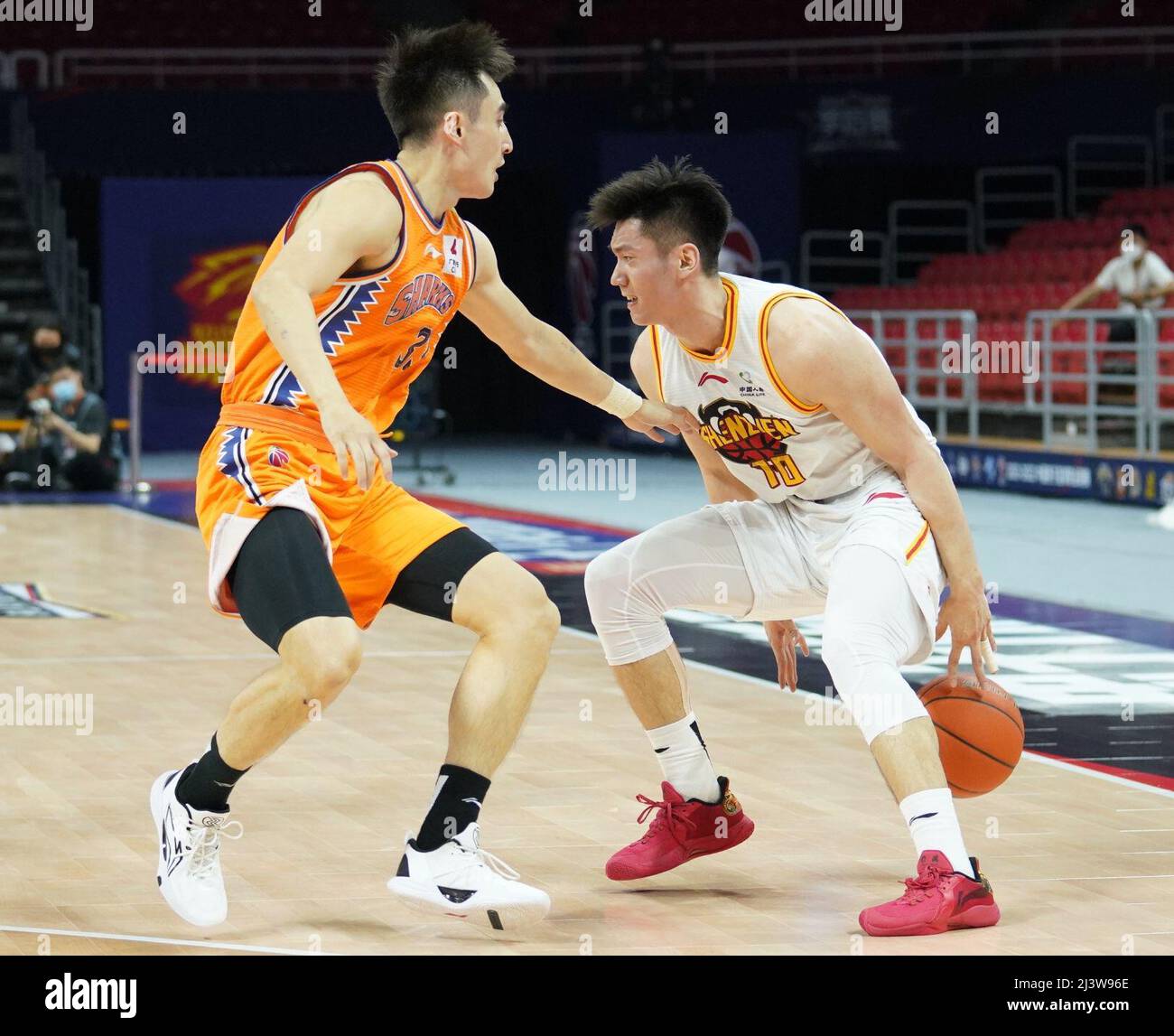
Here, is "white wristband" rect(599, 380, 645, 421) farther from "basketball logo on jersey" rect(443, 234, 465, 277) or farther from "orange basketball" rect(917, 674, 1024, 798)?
"orange basketball" rect(917, 674, 1024, 798)

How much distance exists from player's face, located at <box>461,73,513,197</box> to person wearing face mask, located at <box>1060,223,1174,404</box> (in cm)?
1223

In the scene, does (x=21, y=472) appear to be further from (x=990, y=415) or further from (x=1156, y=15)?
(x=1156, y=15)

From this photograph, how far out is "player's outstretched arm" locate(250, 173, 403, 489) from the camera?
4094mm

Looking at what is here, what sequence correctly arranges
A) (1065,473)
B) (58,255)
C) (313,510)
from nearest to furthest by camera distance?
(313,510) < (1065,473) < (58,255)

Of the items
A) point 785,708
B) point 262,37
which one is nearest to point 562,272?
point 262,37

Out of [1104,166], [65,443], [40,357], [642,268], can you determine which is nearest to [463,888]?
[642,268]

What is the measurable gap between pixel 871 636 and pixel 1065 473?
40.2 ft

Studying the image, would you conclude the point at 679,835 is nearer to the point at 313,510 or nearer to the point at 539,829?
the point at 539,829

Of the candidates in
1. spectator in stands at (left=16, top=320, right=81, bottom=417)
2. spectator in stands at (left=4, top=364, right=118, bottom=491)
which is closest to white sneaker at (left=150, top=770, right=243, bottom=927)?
spectator in stands at (left=4, top=364, right=118, bottom=491)

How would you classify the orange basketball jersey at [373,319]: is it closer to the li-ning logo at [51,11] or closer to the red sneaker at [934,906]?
the red sneaker at [934,906]

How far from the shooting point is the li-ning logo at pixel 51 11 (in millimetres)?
24906

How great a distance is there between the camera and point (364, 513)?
467 centimetres

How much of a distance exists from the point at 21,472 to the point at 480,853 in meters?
13.6

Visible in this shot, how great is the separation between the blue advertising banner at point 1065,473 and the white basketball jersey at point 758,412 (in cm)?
1024
